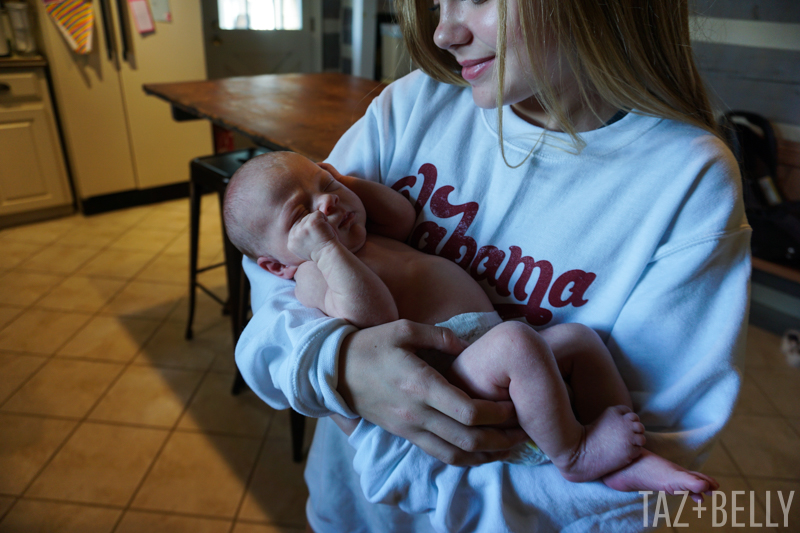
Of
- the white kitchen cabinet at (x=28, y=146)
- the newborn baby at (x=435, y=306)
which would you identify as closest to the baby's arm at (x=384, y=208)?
the newborn baby at (x=435, y=306)

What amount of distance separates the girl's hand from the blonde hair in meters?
0.37

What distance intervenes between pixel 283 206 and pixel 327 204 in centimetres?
10

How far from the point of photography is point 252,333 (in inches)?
33.0

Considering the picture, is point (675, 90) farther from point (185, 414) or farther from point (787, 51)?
point (787, 51)

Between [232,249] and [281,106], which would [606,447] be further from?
[281,106]

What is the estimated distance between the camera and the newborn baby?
0.67 meters

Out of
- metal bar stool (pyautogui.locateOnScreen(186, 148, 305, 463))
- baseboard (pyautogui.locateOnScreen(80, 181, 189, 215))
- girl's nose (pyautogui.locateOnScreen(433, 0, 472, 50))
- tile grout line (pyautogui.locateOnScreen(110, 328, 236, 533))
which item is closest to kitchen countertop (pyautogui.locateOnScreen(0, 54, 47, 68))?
baseboard (pyautogui.locateOnScreen(80, 181, 189, 215))

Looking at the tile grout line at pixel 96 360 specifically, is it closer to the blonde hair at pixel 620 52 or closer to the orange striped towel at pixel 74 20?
the orange striped towel at pixel 74 20

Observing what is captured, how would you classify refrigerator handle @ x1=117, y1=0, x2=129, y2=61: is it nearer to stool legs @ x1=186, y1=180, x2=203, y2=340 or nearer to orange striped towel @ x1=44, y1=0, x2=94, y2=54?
orange striped towel @ x1=44, y1=0, x2=94, y2=54

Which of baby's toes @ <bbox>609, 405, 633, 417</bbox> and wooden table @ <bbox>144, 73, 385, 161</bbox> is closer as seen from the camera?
baby's toes @ <bbox>609, 405, 633, 417</bbox>

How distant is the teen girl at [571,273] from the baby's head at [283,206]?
6.4 inches

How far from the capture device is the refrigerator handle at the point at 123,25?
10.7 feet

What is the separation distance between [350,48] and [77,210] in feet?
9.03

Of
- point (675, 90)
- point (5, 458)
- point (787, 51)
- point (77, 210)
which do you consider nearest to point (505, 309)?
point (675, 90)
